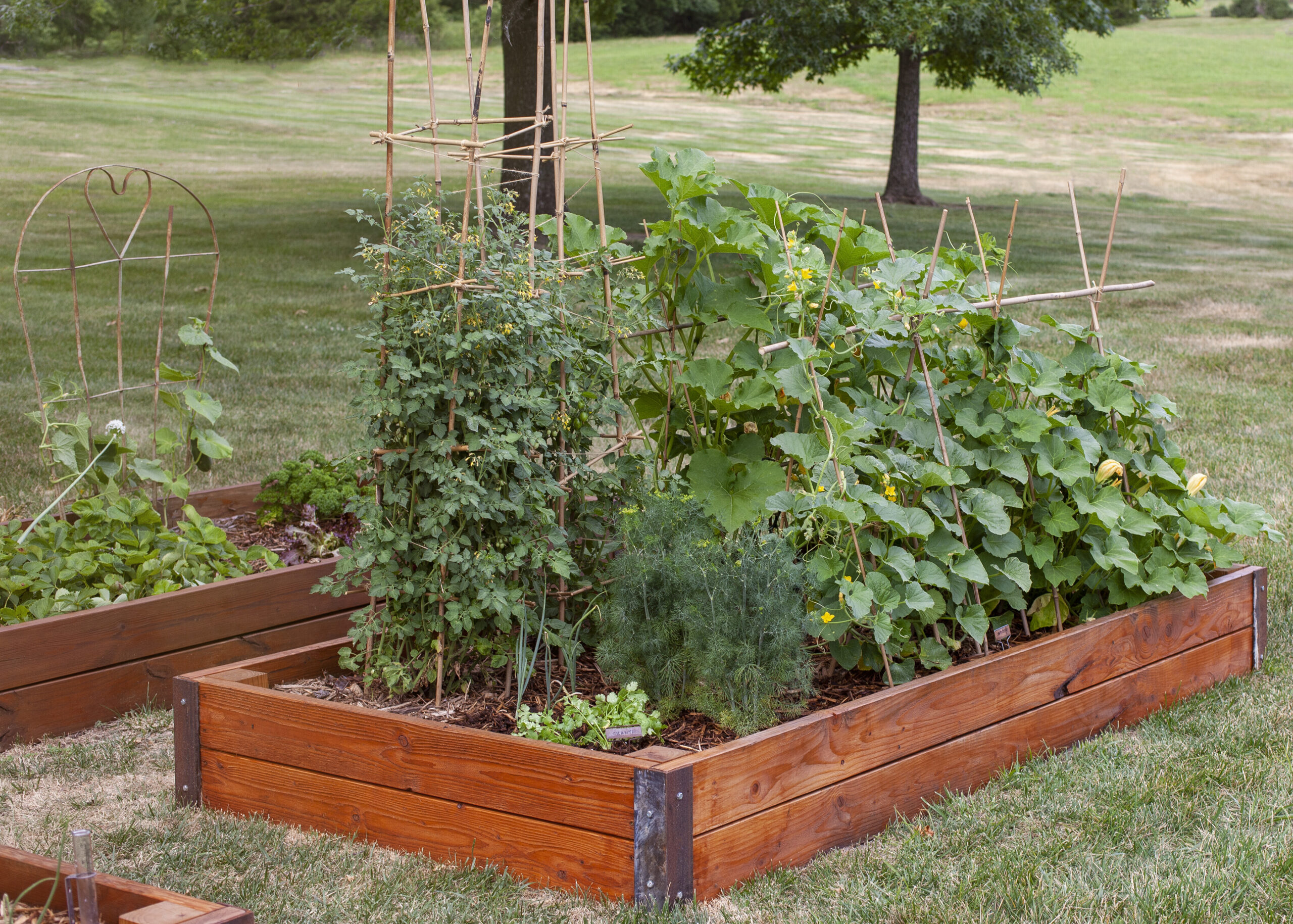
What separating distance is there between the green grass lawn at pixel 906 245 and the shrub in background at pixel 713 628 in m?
0.38

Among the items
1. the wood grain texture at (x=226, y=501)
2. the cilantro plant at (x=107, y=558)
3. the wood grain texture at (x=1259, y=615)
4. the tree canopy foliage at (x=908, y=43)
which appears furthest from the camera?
the tree canopy foliage at (x=908, y=43)

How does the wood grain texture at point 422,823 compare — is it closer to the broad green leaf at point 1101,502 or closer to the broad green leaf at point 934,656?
the broad green leaf at point 934,656

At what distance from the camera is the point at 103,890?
179cm

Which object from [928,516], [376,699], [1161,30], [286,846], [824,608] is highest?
[1161,30]

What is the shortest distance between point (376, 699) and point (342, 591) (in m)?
0.26

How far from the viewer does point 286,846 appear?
2.53 m

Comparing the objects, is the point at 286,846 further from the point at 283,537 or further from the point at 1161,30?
the point at 1161,30

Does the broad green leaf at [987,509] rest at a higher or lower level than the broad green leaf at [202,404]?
lower

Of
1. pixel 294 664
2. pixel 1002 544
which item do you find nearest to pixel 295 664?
pixel 294 664

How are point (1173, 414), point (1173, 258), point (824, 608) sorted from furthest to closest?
1. point (1173, 258)
2. point (1173, 414)
3. point (824, 608)

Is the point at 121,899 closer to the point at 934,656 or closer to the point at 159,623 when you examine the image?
the point at 159,623

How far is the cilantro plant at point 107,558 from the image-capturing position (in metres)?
3.22

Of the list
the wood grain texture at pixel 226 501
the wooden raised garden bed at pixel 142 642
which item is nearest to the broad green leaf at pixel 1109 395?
the wooden raised garden bed at pixel 142 642

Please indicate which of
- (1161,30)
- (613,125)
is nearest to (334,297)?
(613,125)
